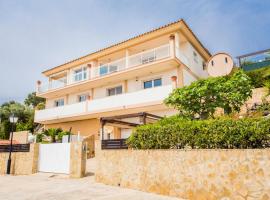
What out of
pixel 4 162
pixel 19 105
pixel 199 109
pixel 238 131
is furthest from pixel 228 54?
pixel 19 105

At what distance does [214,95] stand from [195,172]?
4.32 m

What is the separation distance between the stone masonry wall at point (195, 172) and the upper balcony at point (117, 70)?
928 cm

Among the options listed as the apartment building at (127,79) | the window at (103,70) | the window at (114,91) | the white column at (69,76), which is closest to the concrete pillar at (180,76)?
the apartment building at (127,79)

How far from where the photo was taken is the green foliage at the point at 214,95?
1057cm

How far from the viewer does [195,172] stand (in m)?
7.59

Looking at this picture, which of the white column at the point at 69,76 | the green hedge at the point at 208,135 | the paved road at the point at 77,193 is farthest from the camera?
the white column at the point at 69,76

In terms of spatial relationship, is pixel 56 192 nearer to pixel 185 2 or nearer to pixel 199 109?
pixel 199 109

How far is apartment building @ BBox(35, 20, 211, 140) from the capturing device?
56.7 feet

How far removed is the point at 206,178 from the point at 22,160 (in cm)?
1233

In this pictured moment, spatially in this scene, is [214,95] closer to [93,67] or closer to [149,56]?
[149,56]

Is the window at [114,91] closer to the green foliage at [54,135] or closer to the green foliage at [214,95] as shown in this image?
the green foliage at [54,135]

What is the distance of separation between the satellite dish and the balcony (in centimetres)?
316

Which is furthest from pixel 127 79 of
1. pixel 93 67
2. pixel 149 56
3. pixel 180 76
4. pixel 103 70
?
pixel 180 76

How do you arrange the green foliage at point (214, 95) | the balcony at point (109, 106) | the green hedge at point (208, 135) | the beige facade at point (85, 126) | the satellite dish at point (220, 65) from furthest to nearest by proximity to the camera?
the beige facade at point (85, 126)
the balcony at point (109, 106)
the satellite dish at point (220, 65)
the green foliage at point (214, 95)
the green hedge at point (208, 135)
